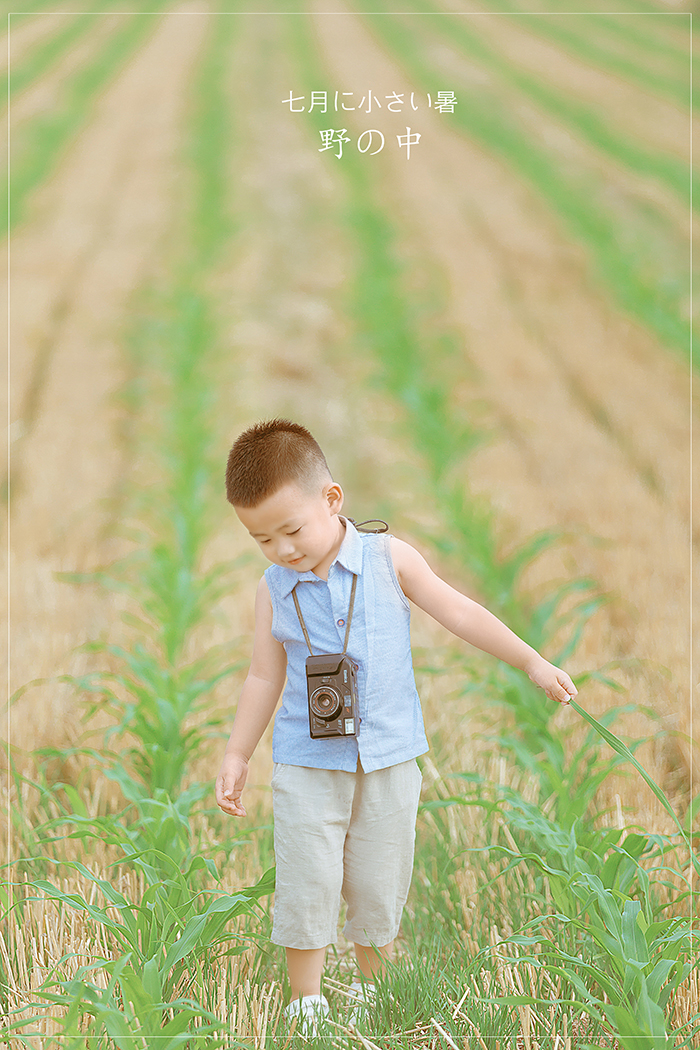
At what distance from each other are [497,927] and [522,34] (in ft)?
50.8

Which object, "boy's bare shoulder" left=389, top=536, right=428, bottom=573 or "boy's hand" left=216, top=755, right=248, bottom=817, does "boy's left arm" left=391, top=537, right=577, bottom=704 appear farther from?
"boy's hand" left=216, top=755, right=248, bottom=817

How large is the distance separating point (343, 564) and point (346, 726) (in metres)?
0.33

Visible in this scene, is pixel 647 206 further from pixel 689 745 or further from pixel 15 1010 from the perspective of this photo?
pixel 15 1010

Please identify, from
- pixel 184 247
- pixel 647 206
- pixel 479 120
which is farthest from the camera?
pixel 479 120

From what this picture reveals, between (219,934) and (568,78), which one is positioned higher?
(568,78)

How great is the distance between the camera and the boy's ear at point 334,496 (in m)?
1.98

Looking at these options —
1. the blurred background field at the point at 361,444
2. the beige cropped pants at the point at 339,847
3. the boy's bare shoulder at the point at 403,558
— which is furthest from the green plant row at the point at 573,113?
the beige cropped pants at the point at 339,847

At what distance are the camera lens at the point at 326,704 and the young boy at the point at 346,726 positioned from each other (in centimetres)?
5

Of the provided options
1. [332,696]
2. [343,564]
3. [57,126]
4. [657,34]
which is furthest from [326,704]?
[657,34]

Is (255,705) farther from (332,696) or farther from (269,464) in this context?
(269,464)

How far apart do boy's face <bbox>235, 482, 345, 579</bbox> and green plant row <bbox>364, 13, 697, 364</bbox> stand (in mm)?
5751

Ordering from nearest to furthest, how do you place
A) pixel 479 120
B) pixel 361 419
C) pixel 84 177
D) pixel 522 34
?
pixel 361 419 → pixel 84 177 → pixel 479 120 → pixel 522 34

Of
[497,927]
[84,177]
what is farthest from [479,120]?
[497,927]

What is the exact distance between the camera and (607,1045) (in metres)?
1.92
